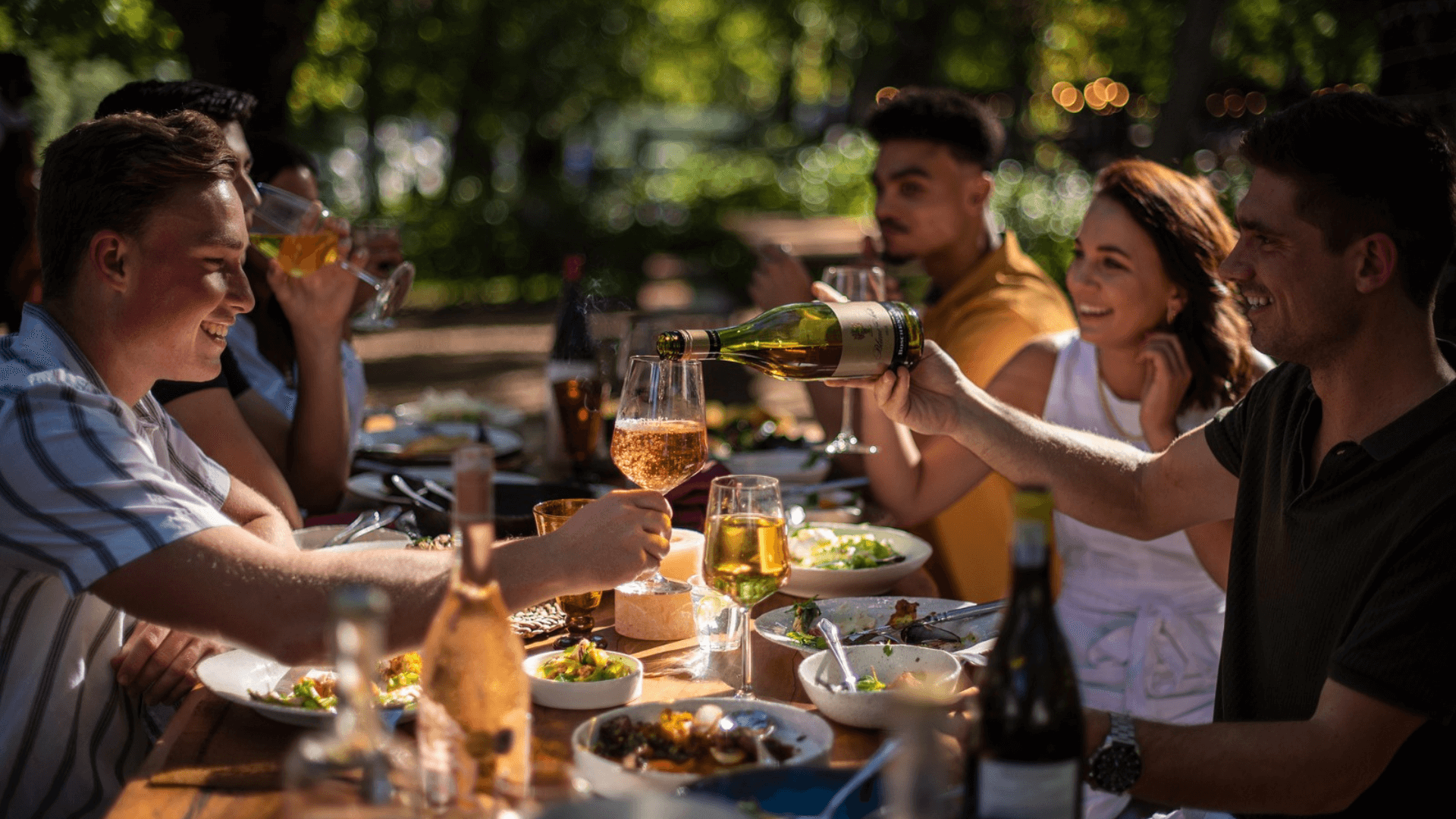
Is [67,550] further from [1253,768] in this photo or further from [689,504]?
[1253,768]

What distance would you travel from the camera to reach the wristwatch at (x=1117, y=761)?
68.5 inches

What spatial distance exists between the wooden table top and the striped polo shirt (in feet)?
0.88

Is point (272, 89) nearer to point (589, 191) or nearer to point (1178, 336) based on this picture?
point (1178, 336)

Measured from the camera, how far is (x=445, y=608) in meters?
1.46

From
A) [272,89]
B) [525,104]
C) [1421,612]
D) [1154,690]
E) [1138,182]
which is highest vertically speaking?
[525,104]

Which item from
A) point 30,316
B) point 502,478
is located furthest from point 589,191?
point 30,316

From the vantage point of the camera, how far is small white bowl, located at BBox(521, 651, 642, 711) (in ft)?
6.24

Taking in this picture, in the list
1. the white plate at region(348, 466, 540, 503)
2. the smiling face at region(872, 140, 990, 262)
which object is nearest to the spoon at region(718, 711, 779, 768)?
the white plate at region(348, 466, 540, 503)

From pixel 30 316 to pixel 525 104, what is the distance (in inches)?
820

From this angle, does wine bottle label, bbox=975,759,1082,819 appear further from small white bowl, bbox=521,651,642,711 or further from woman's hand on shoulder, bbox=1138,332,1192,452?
woman's hand on shoulder, bbox=1138,332,1192,452

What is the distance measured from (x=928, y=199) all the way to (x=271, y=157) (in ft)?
8.77

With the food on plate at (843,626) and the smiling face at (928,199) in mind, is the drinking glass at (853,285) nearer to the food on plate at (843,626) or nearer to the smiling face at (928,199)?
the food on plate at (843,626)

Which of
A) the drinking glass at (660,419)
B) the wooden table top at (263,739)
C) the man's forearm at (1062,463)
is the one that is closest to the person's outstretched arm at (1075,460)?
the man's forearm at (1062,463)

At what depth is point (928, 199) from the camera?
5094 mm
